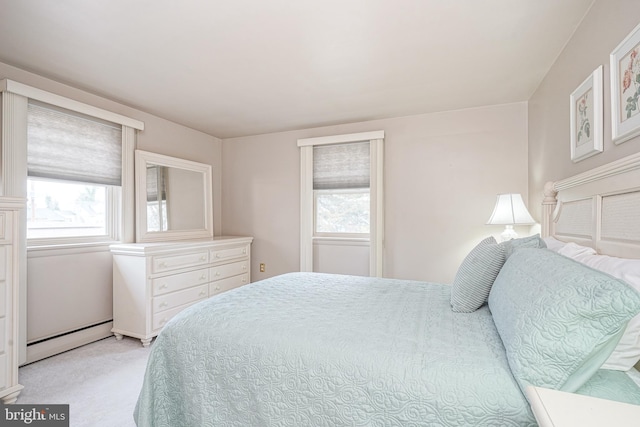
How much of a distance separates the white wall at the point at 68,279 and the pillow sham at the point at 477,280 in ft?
10.3

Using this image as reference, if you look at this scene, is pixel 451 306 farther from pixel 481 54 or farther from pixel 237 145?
pixel 237 145

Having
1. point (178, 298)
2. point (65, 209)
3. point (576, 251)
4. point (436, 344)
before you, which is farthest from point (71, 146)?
point (576, 251)

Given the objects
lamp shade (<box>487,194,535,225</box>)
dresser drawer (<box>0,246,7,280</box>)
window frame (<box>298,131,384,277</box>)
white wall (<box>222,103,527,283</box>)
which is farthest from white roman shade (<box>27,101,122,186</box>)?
lamp shade (<box>487,194,535,225</box>)

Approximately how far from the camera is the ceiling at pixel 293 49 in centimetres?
171

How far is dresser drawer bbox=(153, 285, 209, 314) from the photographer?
112 inches

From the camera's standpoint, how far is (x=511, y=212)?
8.50 feet

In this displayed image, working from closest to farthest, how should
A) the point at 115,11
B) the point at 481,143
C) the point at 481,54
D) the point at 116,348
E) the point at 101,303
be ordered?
the point at 115,11, the point at 481,54, the point at 116,348, the point at 101,303, the point at 481,143

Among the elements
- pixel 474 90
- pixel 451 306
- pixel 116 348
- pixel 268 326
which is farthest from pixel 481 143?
pixel 116 348

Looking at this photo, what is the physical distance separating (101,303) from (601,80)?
13.6ft

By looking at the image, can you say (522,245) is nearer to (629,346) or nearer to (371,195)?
(629,346)

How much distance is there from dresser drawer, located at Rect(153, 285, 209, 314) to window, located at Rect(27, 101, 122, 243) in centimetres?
87

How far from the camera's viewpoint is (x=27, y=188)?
2.48m

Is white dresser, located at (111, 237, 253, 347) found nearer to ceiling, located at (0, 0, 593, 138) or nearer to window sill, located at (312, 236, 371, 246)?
window sill, located at (312, 236, 371, 246)

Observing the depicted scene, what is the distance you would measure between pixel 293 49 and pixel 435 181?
2094 millimetres
